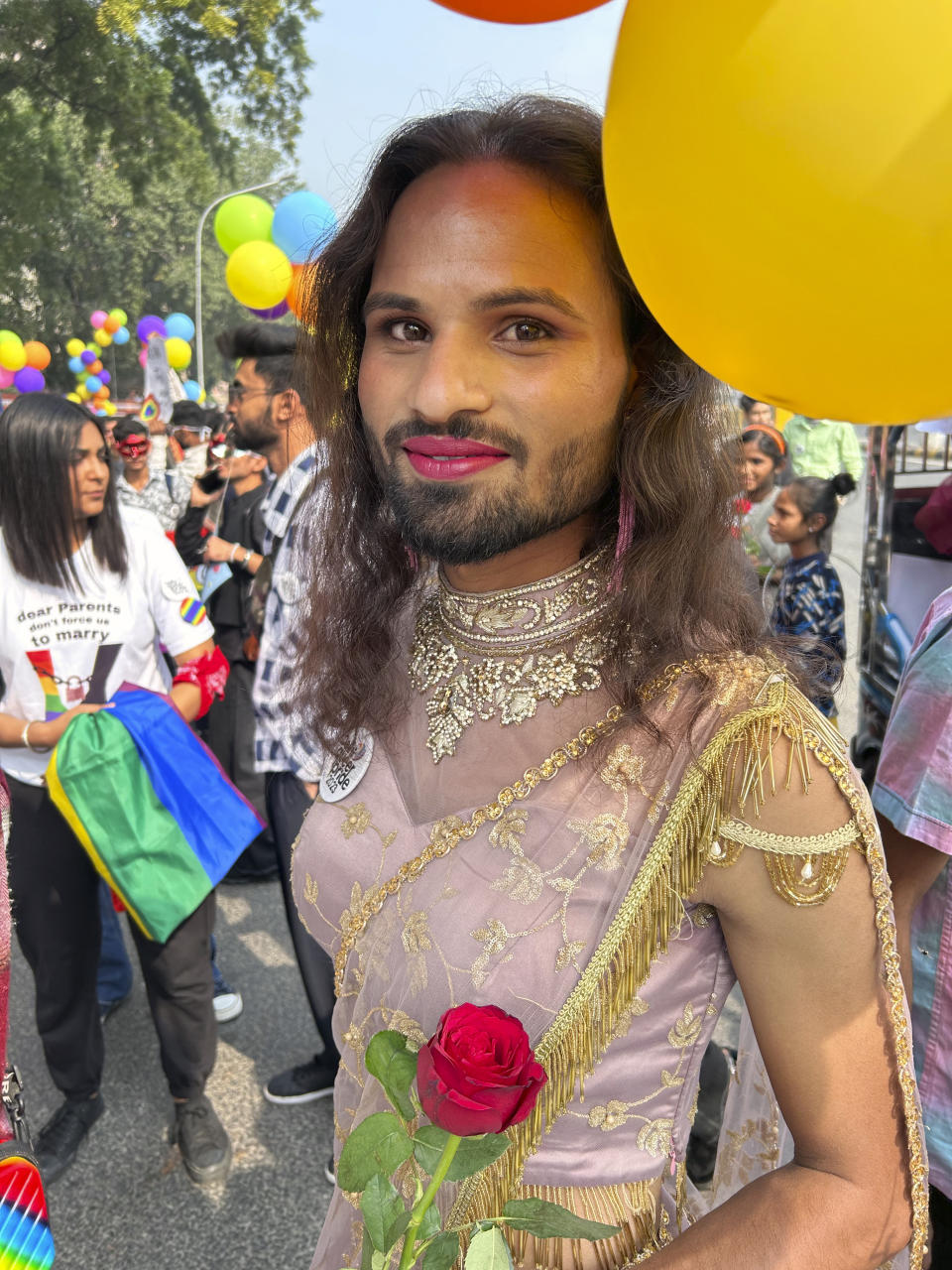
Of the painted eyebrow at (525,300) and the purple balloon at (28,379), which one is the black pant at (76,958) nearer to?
the painted eyebrow at (525,300)

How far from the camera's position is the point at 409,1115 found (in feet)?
2.29

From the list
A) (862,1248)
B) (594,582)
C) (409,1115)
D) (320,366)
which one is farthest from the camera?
(320,366)

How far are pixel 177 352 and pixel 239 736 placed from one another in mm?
8628

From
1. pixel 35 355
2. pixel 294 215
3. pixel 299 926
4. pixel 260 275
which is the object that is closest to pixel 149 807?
pixel 299 926

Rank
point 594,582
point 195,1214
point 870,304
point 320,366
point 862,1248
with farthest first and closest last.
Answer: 1. point 195,1214
2. point 320,366
3. point 594,582
4. point 862,1248
5. point 870,304

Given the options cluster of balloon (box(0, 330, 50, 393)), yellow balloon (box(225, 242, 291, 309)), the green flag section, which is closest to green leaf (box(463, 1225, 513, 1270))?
the green flag section

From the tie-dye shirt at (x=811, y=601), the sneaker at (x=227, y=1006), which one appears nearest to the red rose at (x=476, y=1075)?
the sneaker at (x=227, y=1006)

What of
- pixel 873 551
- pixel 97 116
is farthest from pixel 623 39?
pixel 97 116

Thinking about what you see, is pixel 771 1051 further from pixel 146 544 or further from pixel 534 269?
pixel 146 544

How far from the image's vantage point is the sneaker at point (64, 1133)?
250cm

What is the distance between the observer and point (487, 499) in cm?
96

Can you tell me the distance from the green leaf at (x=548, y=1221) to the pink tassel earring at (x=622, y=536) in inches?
24.3

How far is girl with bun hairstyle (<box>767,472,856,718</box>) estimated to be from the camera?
11.4ft

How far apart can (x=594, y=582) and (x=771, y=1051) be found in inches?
20.5
